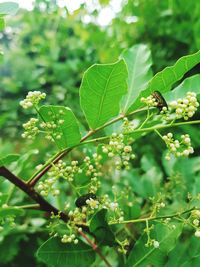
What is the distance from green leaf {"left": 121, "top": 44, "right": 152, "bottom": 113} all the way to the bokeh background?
0.64 metres

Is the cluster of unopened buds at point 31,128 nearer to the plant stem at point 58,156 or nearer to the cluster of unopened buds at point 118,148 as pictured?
the plant stem at point 58,156

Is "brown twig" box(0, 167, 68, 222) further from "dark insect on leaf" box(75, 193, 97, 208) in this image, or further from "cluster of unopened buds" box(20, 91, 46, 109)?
"cluster of unopened buds" box(20, 91, 46, 109)

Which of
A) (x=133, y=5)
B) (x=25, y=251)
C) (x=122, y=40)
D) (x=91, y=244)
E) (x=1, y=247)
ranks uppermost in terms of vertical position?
(x=133, y=5)

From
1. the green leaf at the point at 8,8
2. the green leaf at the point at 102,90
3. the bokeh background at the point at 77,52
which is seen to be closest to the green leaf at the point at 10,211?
the green leaf at the point at 102,90

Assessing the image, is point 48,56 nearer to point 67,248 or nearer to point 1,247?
point 1,247

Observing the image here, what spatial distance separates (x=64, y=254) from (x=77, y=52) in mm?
2302

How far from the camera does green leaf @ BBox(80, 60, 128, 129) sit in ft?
3.34

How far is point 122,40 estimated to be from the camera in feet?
9.37

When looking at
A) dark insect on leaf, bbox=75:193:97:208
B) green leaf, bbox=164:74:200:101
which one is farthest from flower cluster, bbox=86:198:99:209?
green leaf, bbox=164:74:200:101

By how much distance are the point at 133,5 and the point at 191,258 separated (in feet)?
6.24

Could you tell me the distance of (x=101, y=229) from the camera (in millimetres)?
1209

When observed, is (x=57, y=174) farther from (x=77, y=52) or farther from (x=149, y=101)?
(x=77, y=52)

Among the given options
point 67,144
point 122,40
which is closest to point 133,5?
point 122,40

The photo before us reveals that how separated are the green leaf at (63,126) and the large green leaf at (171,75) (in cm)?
19
